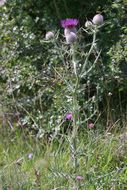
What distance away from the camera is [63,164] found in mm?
3791

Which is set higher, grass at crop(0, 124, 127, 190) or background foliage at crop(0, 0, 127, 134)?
background foliage at crop(0, 0, 127, 134)

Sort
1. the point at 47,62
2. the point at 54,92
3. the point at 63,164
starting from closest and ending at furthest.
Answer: the point at 63,164 → the point at 54,92 → the point at 47,62

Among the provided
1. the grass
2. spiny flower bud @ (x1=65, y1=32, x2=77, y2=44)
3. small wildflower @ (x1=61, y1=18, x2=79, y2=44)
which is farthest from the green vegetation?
spiny flower bud @ (x1=65, y1=32, x2=77, y2=44)

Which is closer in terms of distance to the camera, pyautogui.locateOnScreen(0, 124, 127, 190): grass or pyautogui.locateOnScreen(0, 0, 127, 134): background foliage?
pyautogui.locateOnScreen(0, 124, 127, 190): grass

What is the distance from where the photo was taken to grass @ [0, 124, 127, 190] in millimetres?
3145

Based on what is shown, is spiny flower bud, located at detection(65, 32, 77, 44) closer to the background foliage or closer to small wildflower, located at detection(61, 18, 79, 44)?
small wildflower, located at detection(61, 18, 79, 44)

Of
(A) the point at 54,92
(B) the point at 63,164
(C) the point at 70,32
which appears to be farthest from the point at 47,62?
(C) the point at 70,32

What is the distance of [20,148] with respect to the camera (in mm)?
4598

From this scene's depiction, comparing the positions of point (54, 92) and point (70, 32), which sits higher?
point (70, 32)

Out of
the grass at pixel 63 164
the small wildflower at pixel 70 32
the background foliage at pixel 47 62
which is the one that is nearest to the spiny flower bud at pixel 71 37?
the small wildflower at pixel 70 32

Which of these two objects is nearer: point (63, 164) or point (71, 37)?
point (71, 37)

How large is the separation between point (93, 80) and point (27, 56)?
0.81 meters

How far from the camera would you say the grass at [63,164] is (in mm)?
3145

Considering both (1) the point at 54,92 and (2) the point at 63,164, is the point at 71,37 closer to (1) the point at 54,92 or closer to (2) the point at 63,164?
(2) the point at 63,164
